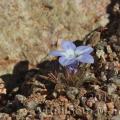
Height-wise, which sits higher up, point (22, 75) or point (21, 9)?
point (21, 9)

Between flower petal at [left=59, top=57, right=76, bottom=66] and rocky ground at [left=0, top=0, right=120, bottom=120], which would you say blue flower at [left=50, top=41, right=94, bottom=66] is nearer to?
flower petal at [left=59, top=57, right=76, bottom=66]

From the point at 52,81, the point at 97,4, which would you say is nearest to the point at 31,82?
the point at 52,81

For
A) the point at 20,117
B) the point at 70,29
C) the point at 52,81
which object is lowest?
the point at 20,117

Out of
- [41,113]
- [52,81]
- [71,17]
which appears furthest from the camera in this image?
[71,17]

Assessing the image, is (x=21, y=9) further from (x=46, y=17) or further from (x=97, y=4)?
(x=97, y=4)

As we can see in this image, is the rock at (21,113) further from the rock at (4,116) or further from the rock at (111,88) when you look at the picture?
the rock at (111,88)

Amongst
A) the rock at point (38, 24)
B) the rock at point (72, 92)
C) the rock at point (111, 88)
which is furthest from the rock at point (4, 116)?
the rock at point (111, 88)
